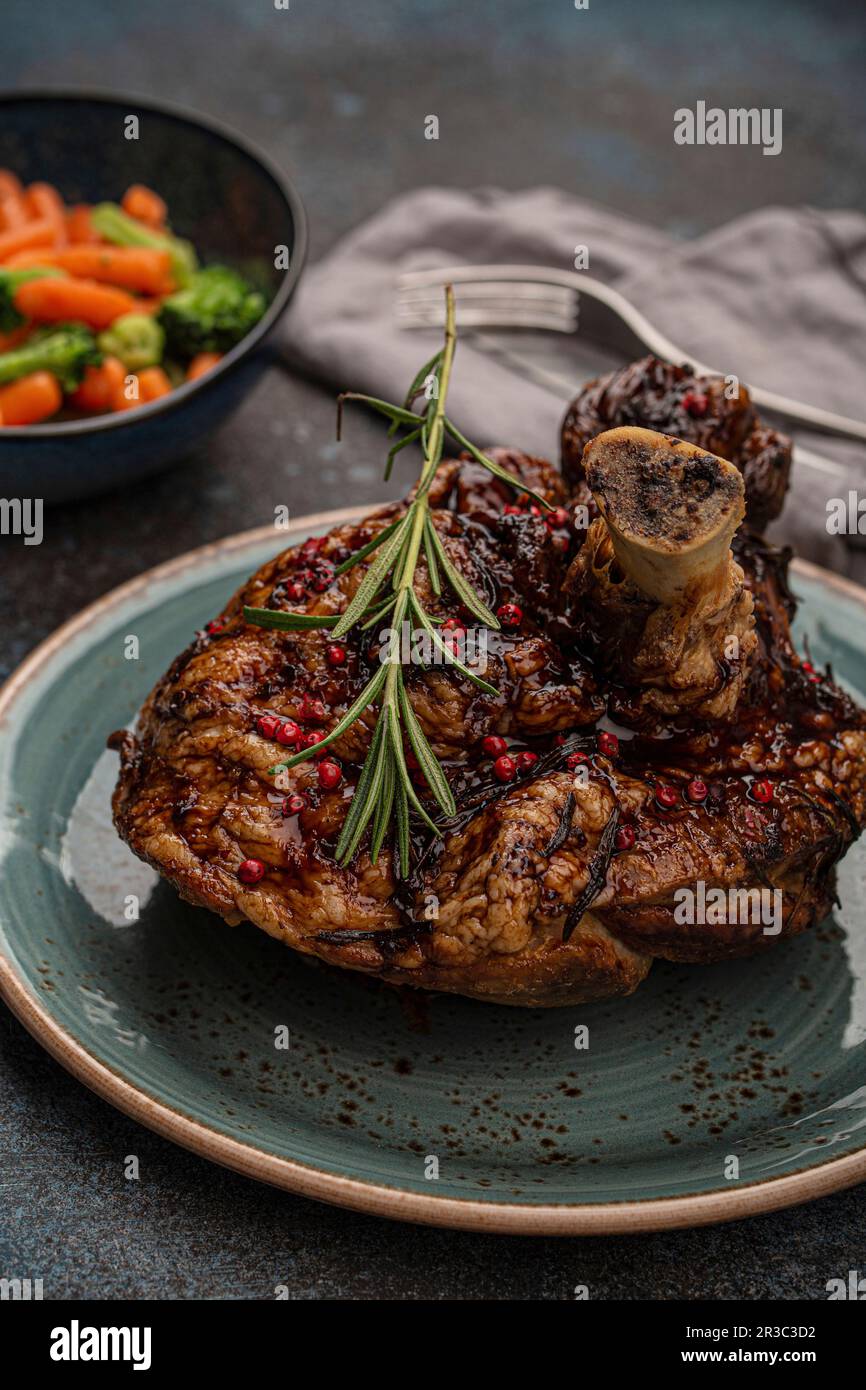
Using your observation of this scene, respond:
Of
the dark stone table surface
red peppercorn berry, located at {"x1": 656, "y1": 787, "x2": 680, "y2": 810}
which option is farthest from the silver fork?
red peppercorn berry, located at {"x1": 656, "y1": 787, "x2": 680, "y2": 810}

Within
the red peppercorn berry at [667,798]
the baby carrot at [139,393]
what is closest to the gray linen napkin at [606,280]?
the baby carrot at [139,393]

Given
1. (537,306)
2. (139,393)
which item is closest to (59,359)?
(139,393)

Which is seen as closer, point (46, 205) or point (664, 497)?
point (664, 497)

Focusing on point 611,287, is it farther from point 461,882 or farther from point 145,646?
point 461,882

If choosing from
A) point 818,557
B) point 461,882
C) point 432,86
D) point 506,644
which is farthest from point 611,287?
point 461,882

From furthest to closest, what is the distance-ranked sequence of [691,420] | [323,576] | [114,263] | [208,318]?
1. [114,263]
2. [208,318]
3. [691,420]
4. [323,576]

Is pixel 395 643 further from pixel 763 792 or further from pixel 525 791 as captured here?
pixel 763 792

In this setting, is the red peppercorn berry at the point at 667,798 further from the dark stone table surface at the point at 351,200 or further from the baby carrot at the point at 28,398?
the baby carrot at the point at 28,398
